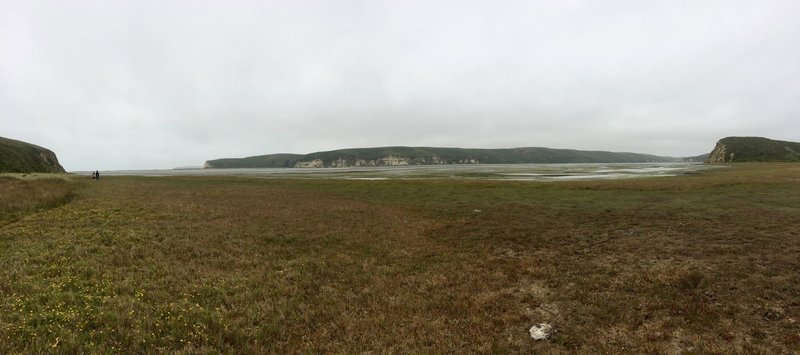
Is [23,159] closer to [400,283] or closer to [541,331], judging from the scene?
[400,283]

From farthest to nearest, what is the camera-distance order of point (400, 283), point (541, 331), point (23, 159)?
point (23, 159) < point (400, 283) < point (541, 331)

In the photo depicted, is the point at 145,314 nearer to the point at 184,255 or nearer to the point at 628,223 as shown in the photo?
the point at 184,255

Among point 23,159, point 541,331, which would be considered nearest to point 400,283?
point 541,331

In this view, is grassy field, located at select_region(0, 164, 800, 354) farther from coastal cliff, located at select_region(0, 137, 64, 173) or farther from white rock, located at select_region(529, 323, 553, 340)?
coastal cliff, located at select_region(0, 137, 64, 173)

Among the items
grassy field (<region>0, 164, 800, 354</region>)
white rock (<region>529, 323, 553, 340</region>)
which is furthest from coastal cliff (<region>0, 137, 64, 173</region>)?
white rock (<region>529, 323, 553, 340</region>)

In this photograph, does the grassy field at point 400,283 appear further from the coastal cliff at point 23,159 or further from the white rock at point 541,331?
the coastal cliff at point 23,159

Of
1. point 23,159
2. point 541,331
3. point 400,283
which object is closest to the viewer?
point 541,331

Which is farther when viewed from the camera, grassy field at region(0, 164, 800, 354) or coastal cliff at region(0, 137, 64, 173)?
coastal cliff at region(0, 137, 64, 173)

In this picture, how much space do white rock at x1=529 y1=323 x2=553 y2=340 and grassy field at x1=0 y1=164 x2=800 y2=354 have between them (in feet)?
0.88

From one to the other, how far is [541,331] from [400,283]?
20.6 ft

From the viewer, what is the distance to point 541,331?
10.4m

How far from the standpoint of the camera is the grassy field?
32.6 feet

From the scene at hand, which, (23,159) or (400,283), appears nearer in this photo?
(400,283)

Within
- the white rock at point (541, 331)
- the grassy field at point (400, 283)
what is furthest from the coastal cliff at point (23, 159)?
the white rock at point (541, 331)
